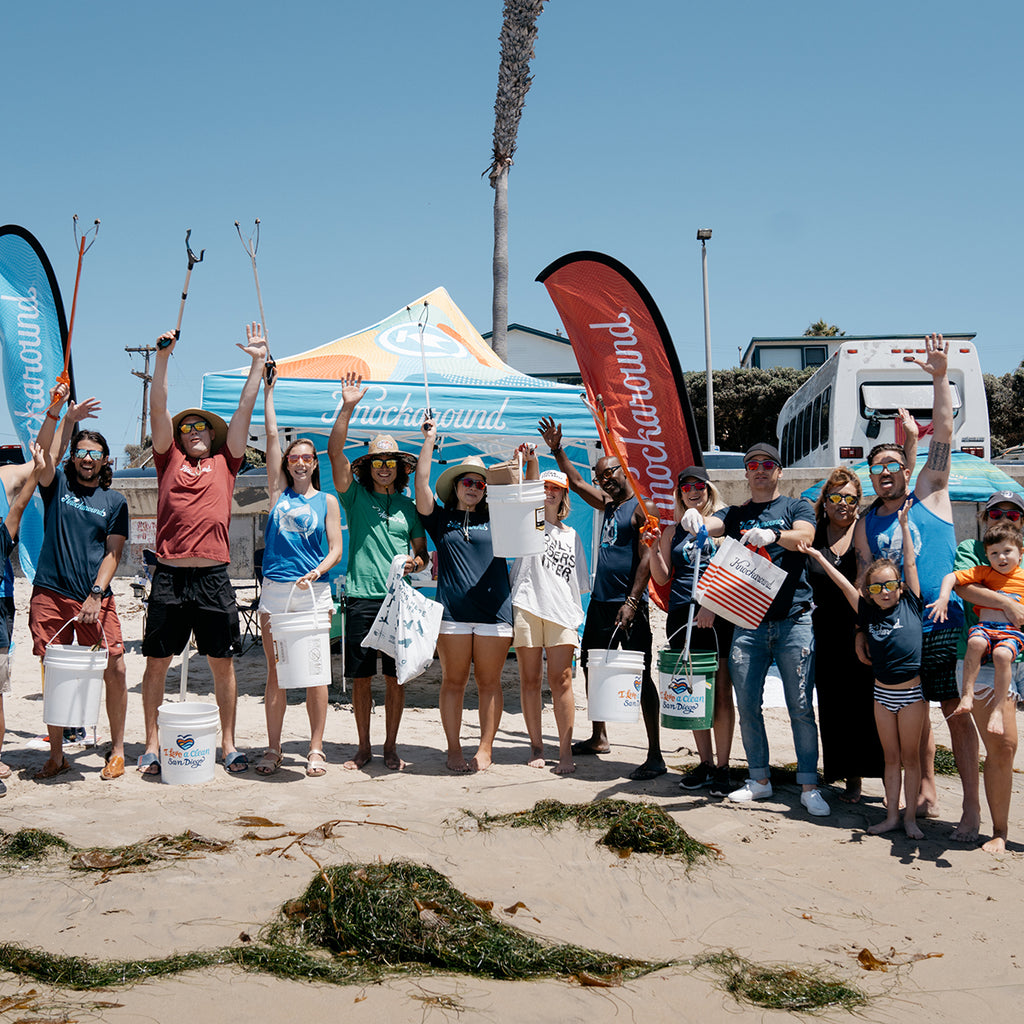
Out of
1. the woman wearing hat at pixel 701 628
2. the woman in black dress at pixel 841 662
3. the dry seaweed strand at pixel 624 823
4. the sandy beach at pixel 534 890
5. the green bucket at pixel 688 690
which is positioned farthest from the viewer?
the woman wearing hat at pixel 701 628

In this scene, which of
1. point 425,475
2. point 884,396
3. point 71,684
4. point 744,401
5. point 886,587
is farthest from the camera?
point 744,401

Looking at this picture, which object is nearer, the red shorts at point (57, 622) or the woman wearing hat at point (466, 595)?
the red shorts at point (57, 622)

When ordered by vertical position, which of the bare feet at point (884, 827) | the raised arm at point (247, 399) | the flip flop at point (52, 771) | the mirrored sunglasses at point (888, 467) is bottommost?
the bare feet at point (884, 827)

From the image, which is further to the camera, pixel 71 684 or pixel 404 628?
pixel 404 628

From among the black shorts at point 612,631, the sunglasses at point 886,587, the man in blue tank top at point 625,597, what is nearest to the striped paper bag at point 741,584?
the sunglasses at point 886,587

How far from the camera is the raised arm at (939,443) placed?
450cm

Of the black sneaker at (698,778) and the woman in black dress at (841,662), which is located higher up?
the woman in black dress at (841,662)

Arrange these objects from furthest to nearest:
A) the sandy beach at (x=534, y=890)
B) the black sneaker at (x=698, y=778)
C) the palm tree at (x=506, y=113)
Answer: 1. the palm tree at (x=506, y=113)
2. the black sneaker at (x=698, y=778)
3. the sandy beach at (x=534, y=890)

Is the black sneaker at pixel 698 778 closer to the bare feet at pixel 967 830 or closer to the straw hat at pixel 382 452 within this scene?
the bare feet at pixel 967 830

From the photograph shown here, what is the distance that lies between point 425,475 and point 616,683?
163cm

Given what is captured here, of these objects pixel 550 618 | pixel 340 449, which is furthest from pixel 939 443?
pixel 340 449

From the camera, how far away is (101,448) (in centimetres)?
542

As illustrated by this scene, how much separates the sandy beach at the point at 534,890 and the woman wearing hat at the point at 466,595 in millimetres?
374

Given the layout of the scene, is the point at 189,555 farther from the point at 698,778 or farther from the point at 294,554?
the point at 698,778
